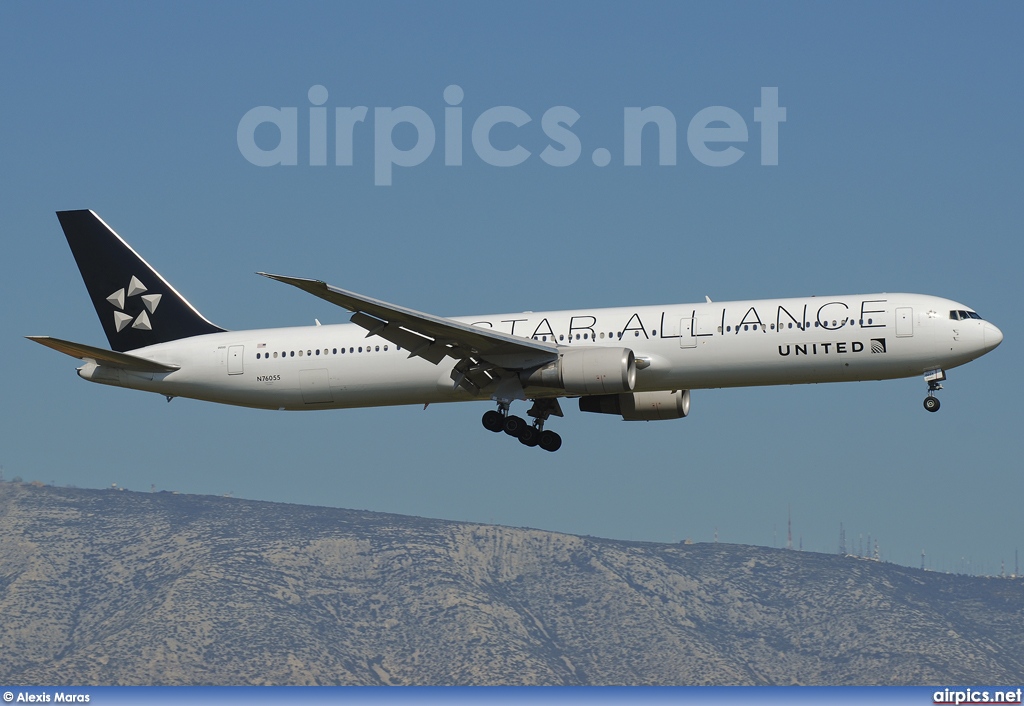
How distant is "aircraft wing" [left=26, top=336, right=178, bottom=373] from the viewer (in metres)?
55.1

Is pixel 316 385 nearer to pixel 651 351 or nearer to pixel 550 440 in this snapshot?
pixel 550 440

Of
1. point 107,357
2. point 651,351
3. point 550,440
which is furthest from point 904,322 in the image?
point 107,357

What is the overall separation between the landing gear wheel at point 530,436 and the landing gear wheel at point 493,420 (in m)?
1.20

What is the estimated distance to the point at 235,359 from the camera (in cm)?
5784

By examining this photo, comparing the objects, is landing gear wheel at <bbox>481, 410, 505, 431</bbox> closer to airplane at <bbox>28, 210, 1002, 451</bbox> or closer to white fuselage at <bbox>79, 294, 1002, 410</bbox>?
airplane at <bbox>28, 210, 1002, 451</bbox>

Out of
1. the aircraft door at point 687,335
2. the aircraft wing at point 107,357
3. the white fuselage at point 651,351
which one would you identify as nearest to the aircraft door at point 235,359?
the white fuselage at point 651,351

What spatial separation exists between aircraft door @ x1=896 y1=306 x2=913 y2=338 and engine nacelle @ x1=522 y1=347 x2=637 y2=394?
359 inches

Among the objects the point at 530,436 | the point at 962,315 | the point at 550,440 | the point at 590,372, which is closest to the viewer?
the point at 962,315

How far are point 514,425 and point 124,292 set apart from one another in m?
18.1

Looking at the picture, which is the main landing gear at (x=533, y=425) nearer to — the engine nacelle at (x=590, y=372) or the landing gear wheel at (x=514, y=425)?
the landing gear wheel at (x=514, y=425)

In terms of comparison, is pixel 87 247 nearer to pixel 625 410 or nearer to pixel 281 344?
pixel 281 344

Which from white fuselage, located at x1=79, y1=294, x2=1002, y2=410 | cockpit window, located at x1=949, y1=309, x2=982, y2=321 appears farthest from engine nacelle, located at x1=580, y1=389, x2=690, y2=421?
cockpit window, located at x1=949, y1=309, x2=982, y2=321

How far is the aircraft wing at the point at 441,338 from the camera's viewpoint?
5025 cm

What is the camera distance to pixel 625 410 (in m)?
58.3
